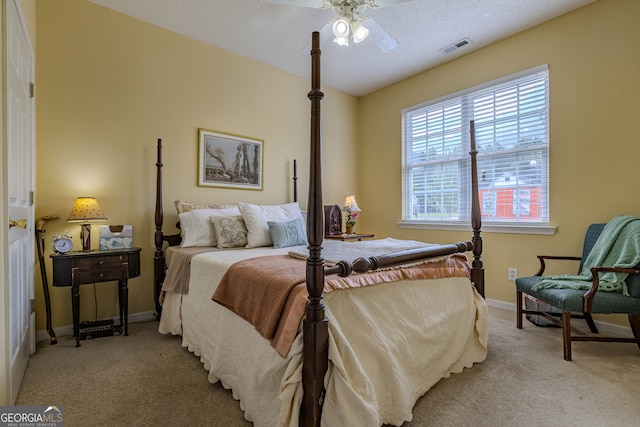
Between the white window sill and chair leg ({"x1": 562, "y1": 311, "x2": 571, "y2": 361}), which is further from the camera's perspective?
the white window sill

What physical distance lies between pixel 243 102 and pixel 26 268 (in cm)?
254

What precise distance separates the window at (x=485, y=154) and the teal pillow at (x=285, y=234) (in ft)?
6.42

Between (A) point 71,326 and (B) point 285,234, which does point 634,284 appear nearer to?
(B) point 285,234

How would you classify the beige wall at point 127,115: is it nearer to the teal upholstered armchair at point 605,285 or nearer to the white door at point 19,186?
the white door at point 19,186

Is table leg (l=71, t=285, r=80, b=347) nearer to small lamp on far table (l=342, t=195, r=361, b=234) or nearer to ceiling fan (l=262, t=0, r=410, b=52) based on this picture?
ceiling fan (l=262, t=0, r=410, b=52)

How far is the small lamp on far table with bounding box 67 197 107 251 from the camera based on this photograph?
2.45 m

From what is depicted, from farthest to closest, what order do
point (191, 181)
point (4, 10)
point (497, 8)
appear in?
1. point (191, 181)
2. point (497, 8)
3. point (4, 10)

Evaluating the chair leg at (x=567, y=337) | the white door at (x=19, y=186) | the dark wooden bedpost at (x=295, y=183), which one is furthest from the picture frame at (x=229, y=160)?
the chair leg at (x=567, y=337)

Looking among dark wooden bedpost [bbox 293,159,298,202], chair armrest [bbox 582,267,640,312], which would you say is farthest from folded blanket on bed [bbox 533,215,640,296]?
dark wooden bedpost [bbox 293,159,298,202]

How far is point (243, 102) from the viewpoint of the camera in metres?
3.69

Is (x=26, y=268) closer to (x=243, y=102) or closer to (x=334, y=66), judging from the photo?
(x=243, y=102)

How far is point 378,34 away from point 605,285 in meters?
2.59

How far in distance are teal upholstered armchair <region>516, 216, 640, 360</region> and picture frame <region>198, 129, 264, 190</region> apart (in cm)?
298

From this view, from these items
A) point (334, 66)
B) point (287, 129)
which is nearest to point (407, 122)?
point (334, 66)
